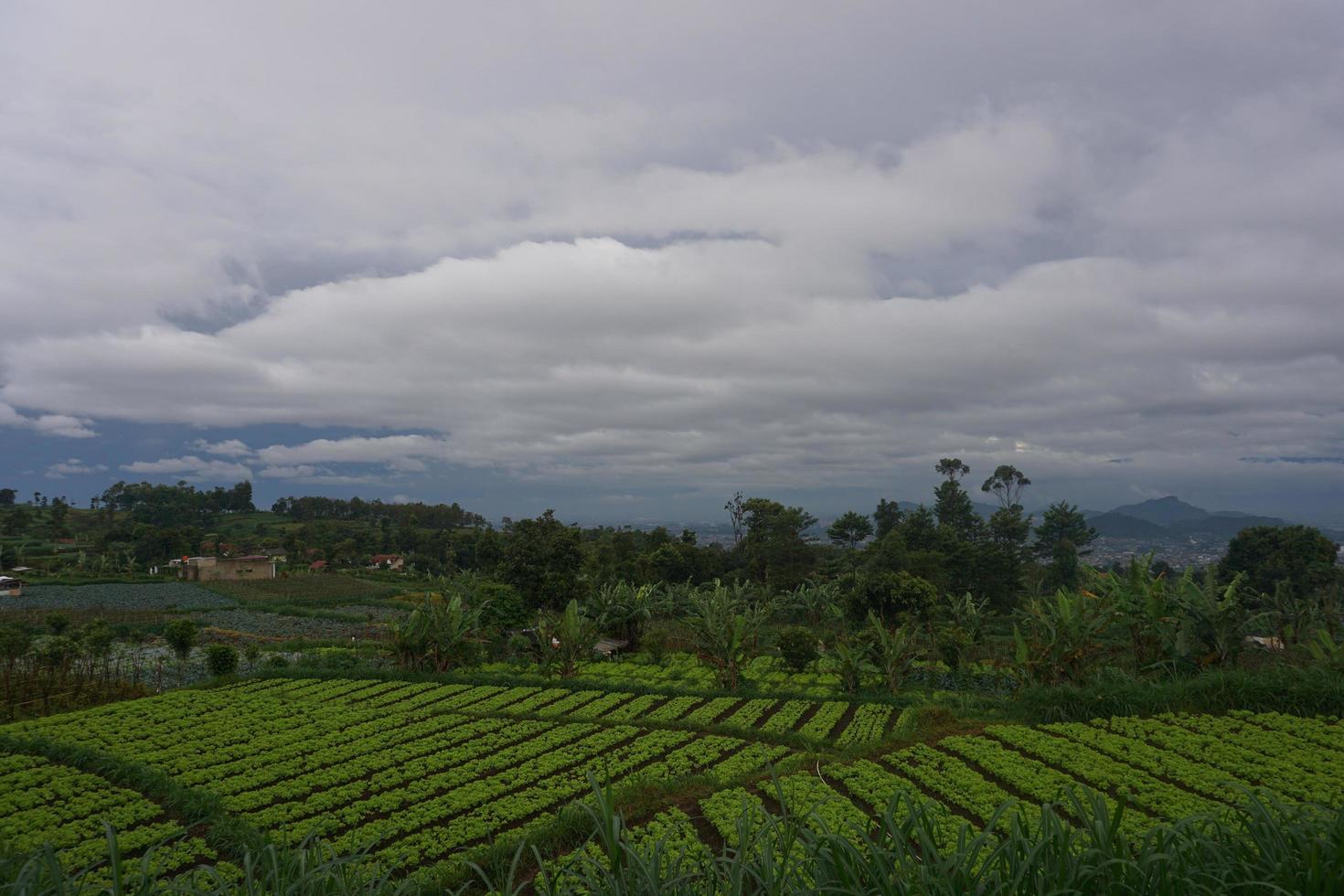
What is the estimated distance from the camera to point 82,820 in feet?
25.9

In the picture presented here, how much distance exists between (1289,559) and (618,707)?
36.6 m

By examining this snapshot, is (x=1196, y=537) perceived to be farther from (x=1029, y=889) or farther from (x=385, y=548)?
(x=1029, y=889)

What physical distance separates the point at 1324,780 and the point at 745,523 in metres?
37.2

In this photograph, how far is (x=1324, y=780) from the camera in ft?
22.4

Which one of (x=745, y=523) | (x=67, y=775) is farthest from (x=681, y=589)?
(x=67, y=775)

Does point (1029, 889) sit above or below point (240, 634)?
above

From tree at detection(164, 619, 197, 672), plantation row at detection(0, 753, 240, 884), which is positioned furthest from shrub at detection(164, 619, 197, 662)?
plantation row at detection(0, 753, 240, 884)

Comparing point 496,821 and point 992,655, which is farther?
point 992,655

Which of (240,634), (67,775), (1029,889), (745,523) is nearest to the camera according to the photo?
(1029,889)

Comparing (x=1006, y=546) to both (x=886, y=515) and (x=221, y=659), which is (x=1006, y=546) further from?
(x=221, y=659)

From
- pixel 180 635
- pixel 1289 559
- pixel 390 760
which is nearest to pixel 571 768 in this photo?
pixel 390 760

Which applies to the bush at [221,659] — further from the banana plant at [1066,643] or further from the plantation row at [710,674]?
the banana plant at [1066,643]

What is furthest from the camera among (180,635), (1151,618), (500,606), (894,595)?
(500,606)

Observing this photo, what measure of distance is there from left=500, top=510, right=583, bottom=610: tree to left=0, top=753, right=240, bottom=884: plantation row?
52.9ft
